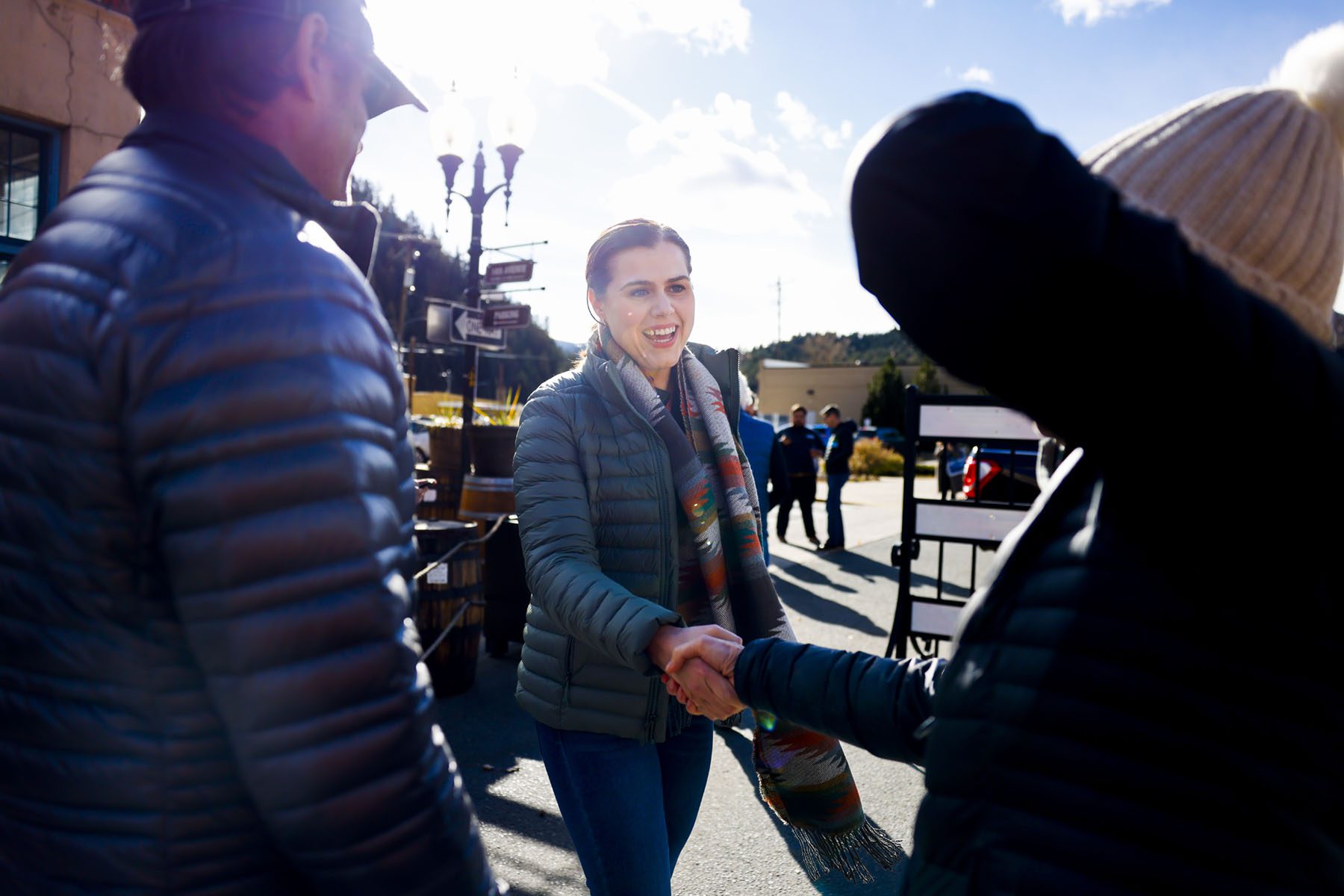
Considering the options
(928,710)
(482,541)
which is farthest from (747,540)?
(482,541)

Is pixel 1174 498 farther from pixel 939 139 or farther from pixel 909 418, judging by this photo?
pixel 909 418

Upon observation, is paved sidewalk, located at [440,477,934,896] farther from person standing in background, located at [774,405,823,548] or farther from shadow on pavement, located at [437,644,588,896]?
person standing in background, located at [774,405,823,548]

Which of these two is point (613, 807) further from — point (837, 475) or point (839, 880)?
point (837, 475)

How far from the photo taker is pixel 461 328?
9.13 m

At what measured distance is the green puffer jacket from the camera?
2.13m

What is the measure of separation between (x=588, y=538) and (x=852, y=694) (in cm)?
91

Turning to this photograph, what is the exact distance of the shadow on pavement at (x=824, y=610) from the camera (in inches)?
308

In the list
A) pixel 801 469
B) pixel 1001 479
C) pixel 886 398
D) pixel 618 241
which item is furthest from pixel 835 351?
pixel 618 241

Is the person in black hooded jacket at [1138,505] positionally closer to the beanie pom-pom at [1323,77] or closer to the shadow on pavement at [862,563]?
the beanie pom-pom at [1323,77]

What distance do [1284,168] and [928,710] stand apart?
2.97 feet

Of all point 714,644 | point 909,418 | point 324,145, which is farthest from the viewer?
point 909,418

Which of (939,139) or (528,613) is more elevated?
(939,139)

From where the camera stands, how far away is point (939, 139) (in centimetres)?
82

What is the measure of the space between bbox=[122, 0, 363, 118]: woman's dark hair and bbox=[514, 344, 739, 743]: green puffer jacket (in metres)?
1.21
